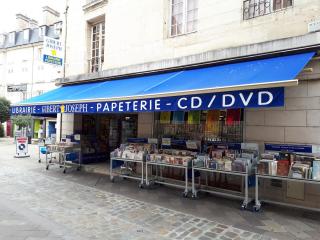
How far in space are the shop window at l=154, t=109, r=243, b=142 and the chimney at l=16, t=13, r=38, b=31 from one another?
27639 mm

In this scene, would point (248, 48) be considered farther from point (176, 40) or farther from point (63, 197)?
point (63, 197)

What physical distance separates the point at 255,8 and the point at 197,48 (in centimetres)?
168


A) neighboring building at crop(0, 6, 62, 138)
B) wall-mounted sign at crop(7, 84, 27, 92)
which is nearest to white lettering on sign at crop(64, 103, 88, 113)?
neighboring building at crop(0, 6, 62, 138)

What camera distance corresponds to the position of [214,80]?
5840mm

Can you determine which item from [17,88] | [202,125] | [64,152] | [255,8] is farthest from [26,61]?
[255,8]

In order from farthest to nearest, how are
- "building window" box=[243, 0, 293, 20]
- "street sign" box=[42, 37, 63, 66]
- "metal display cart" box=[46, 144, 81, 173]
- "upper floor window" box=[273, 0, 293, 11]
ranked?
1. "street sign" box=[42, 37, 63, 66]
2. "metal display cart" box=[46, 144, 81, 173]
3. "building window" box=[243, 0, 293, 20]
4. "upper floor window" box=[273, 0, 293, 11]

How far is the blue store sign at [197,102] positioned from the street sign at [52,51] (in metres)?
4.08

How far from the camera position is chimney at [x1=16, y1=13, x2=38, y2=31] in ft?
100

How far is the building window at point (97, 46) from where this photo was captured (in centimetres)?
1075

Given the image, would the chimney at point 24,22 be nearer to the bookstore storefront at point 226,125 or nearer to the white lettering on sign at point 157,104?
the bookstore storefront at point 226,125

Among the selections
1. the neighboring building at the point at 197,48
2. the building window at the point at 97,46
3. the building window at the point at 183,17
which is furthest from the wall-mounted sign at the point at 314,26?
the building window at the point at 97,46

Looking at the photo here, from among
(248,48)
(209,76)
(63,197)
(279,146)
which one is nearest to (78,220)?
(63,197)

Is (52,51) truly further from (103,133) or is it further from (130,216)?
(130,216)

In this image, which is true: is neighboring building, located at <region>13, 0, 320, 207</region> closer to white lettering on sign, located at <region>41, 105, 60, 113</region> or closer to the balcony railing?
the balcony railing
